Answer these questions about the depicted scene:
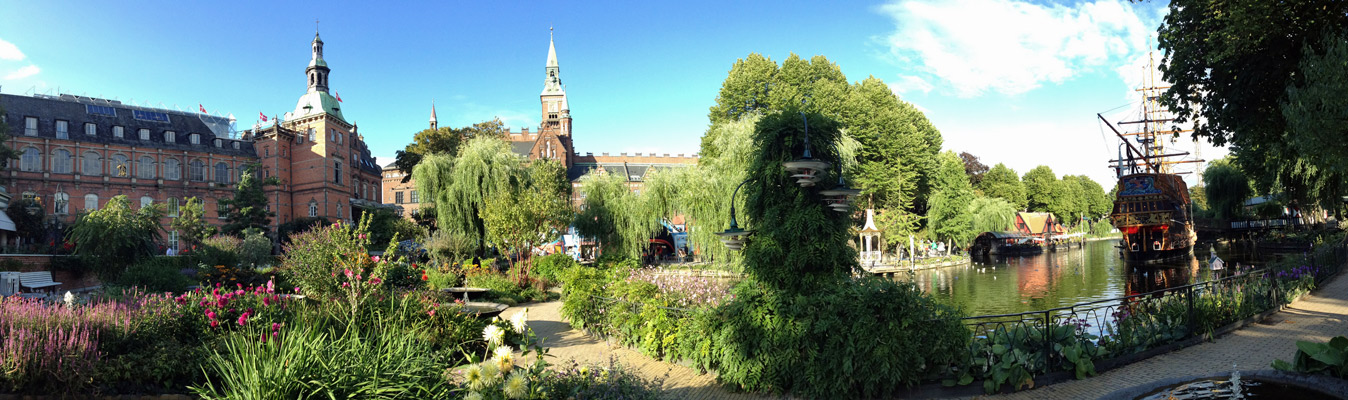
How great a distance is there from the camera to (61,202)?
44.4 m

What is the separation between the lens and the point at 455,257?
22.2 meters

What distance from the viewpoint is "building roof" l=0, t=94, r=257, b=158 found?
148 ft

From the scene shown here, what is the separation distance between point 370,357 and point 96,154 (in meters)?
58.1

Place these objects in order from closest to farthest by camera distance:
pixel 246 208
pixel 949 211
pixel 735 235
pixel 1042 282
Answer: pixel 735 235 < pixel 1042 282 < pixel 246 208 < pixel 949 211

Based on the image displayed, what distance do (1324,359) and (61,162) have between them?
64486 millimetres

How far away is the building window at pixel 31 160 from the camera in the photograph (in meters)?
43.7

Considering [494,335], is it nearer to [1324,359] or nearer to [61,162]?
[1324,359]

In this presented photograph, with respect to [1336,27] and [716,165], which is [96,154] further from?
[1336,27]

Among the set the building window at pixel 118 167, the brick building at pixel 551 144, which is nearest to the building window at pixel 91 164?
the building window at pixel 118 167

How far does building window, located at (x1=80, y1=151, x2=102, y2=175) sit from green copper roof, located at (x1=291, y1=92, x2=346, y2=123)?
13.1 meters

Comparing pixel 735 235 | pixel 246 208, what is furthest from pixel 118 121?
pixel 735 235

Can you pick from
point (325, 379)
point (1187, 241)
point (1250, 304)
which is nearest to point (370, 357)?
point (325, 379)

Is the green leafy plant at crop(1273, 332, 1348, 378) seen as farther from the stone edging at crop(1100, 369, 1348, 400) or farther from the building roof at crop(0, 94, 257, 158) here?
the building roof at crop(0, 94, 257, 158)

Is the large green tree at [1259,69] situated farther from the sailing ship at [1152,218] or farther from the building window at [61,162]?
the building window at [61,162]
